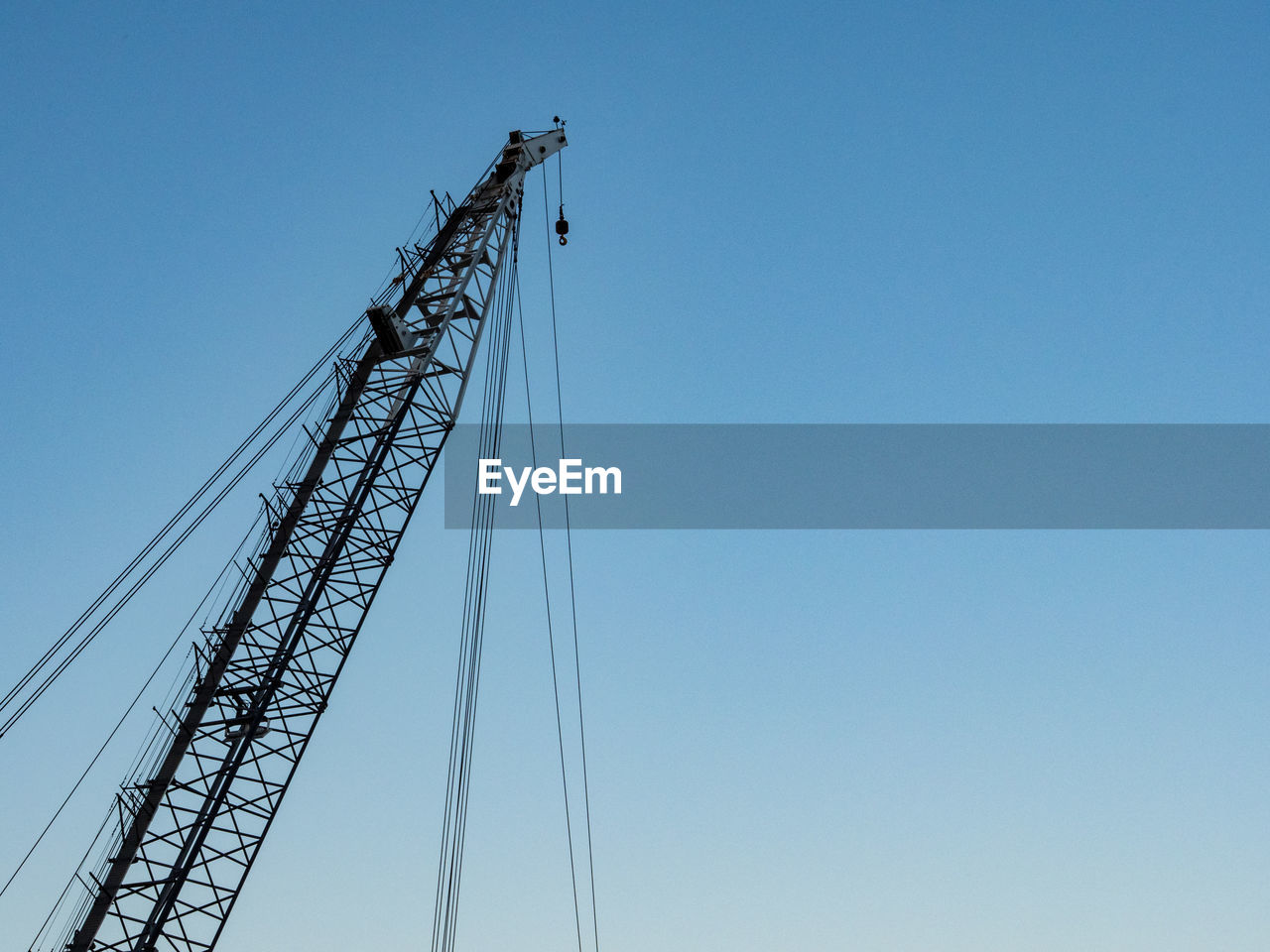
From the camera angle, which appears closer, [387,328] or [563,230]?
[387,328]

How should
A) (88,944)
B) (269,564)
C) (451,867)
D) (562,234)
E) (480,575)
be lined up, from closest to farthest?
(88,944) < (269,564) < (451,867) < (480,575) < (562,234)

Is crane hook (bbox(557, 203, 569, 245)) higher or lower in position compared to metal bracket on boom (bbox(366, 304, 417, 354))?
higher

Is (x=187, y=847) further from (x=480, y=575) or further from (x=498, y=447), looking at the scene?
(x=498, y=447)

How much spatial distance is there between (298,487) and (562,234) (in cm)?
1706

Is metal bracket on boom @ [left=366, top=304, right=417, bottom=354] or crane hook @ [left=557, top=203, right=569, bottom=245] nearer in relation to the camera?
metal bracket on boom @ [left=366, top=304, right=417, bottom=354]

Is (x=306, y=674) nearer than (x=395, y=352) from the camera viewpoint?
Yes

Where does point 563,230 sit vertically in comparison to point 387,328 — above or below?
above

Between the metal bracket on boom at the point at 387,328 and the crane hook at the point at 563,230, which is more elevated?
the crane hook at the point at 563,230

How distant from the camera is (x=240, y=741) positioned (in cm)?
3756

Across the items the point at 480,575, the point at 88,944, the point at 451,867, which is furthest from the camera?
the point at 480,575

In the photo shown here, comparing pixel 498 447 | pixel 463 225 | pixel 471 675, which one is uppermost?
pixel 463 225

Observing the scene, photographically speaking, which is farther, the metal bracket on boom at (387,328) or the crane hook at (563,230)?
the crane hook at (563,230)

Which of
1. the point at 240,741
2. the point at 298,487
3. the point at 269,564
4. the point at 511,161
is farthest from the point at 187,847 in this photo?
the point at 511,161

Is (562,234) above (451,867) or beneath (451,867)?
above
